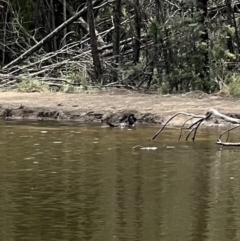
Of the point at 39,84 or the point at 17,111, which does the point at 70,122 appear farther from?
the point at 39,84

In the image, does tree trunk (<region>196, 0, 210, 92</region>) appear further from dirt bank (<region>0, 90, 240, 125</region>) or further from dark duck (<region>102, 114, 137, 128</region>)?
dark duck (<region>102, 114, 137, 128</region>)

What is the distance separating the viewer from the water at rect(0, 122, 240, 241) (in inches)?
241

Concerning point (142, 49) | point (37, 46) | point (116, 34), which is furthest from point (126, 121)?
point (37, 46)

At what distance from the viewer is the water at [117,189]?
20.1ft

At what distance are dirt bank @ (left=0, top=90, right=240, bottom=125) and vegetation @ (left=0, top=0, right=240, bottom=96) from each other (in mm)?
1348

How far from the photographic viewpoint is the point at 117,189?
774 cm

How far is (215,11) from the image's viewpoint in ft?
70.6

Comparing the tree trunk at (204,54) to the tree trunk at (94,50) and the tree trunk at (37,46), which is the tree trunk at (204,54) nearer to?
the tree trunk at (94,50)

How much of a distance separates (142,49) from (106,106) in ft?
17.7

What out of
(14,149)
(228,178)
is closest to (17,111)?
(14,149)

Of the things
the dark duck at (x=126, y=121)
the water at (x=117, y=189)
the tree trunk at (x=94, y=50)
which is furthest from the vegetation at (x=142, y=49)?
the water at (x=117, y=189)

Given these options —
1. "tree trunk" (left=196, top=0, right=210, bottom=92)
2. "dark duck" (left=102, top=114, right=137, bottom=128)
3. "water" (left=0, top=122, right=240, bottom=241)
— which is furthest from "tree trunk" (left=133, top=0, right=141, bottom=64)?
"water" (left=0, top=122, right=240, bottom=241)

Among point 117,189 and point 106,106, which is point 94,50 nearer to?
point 106,106

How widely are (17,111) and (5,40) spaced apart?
32.6ft
